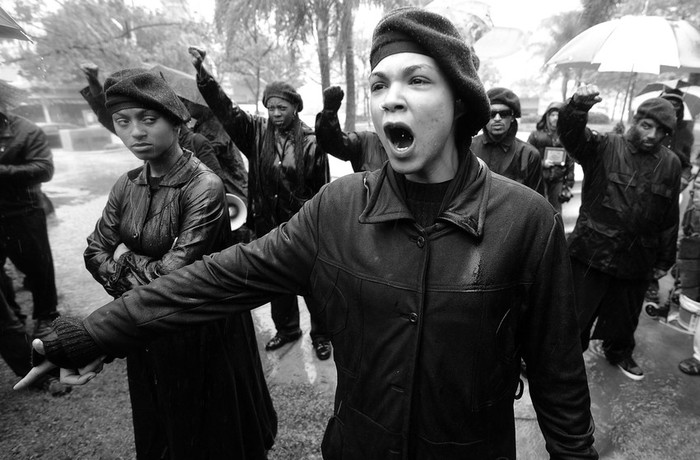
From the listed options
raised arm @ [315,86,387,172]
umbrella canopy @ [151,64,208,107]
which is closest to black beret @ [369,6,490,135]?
raised arm @ [315,86,387,172]

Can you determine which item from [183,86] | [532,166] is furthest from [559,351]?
[183,86]

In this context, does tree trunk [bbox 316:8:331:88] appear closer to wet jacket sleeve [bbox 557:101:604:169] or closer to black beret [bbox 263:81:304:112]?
black beret [bbox 263:81:304:112]

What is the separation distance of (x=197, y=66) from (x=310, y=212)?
2.41 metres

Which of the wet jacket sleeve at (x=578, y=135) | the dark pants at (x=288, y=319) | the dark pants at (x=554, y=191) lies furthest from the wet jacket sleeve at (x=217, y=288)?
the dark pants at (x=554, y=191)

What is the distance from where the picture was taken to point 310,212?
1.60 m

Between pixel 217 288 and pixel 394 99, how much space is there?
0.93 metres

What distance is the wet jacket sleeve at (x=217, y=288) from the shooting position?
1.47 m

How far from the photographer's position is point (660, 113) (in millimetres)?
3236

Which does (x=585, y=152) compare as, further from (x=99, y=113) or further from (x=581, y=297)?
(x=99, y=113)

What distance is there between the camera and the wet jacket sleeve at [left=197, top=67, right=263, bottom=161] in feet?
11.9

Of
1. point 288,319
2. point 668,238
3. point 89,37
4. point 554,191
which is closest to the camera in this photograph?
point 668,238

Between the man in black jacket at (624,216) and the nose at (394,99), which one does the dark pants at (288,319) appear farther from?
the nose at (394,99)

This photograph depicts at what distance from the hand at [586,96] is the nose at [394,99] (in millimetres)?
1857

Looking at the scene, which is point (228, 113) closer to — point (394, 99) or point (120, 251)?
point (120, 251)
